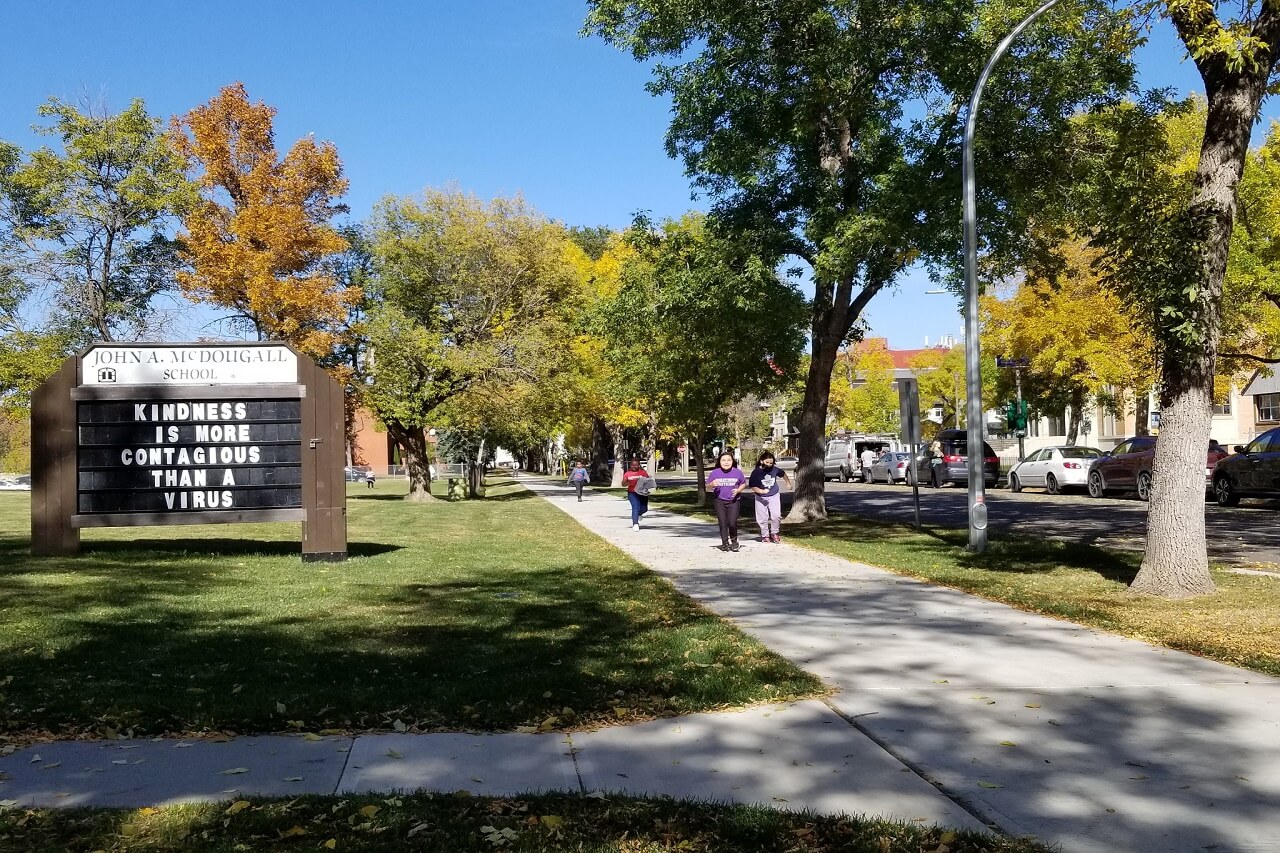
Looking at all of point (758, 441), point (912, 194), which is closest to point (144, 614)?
point (912, 194)

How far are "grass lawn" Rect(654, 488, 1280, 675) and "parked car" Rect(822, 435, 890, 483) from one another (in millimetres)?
30519

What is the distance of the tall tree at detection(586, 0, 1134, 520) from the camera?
659 inches

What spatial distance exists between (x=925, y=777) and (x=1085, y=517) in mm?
19050

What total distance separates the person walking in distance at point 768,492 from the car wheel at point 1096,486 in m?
15.7

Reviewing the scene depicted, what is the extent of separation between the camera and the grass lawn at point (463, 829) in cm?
396

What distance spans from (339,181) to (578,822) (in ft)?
117

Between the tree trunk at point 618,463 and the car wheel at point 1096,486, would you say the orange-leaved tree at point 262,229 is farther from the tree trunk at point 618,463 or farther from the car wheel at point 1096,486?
the car wheel at point 1096,486

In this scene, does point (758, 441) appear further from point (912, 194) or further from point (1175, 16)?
point (1175, 16)

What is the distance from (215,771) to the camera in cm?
487

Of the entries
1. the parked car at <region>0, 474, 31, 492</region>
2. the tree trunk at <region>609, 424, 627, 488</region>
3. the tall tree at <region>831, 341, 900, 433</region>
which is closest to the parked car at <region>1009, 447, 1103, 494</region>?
the tree trunk at <region>609, 424, 627, 488</region>

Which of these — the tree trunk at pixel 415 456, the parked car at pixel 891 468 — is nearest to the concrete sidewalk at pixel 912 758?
the tree trunk at pixel 415 456

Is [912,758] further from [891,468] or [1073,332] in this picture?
[891,468]

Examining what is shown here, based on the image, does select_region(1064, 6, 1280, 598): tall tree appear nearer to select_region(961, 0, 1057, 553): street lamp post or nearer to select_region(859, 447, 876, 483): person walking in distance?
select_region(961, 0, 1057, 553): street lamp post

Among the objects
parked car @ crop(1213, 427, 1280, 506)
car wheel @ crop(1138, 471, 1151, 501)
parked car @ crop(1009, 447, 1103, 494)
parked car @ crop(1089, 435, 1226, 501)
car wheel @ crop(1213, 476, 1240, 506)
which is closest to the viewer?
parked car @ crop(1213, 427, 1280, 506)
